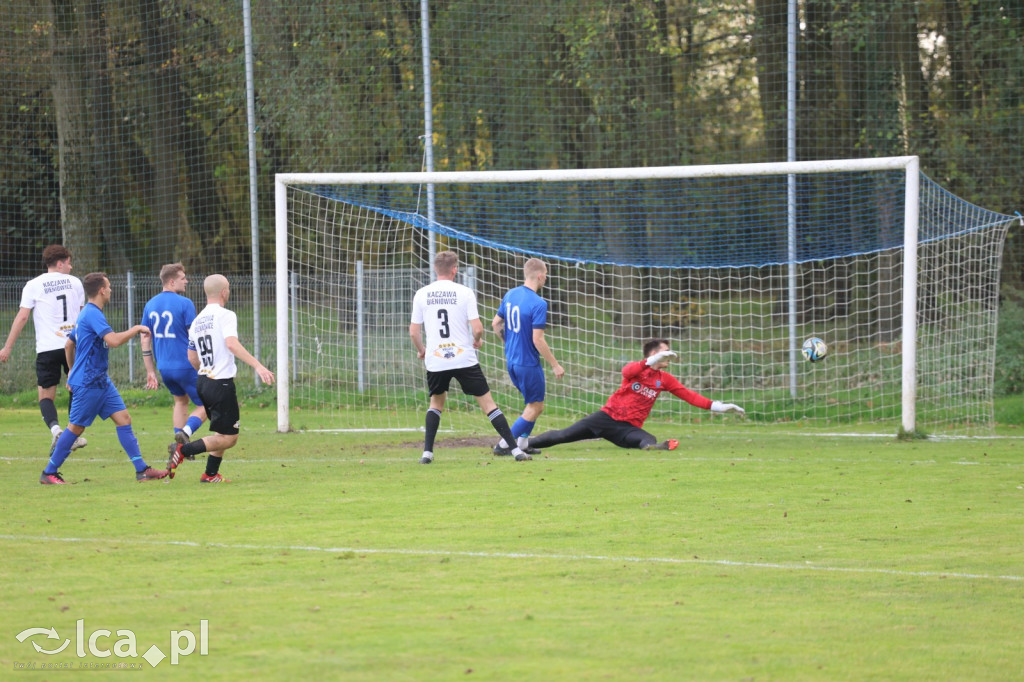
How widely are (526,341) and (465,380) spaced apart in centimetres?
89

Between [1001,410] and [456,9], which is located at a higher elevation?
[456,9]

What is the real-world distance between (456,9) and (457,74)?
1.06 meters

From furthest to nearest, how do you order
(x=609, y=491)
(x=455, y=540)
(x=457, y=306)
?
(x=457, y=306) < (x=609, y=491) < (x=455, y=540)

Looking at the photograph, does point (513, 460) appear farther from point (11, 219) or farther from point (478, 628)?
point (11, 219)

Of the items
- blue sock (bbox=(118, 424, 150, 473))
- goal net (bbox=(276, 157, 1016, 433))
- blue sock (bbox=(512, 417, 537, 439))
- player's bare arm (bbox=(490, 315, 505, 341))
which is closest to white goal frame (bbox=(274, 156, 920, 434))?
goal net (bbox=(276, 157, 1016, 433))

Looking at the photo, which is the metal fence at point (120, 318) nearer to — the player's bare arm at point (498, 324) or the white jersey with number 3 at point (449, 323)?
the player's bare arm at point (498, 324)

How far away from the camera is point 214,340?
366 inches

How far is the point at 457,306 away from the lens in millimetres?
10836

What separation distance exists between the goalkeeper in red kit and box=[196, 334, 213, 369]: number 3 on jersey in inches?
148

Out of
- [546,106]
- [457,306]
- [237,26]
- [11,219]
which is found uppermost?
[237,26]

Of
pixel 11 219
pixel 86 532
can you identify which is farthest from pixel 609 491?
pixel 11 219

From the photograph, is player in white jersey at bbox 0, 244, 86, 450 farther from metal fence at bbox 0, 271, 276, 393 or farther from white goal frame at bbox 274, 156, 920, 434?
metal fence at bbox 0, 271, 276, 393

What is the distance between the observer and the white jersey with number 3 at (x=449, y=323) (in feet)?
35.6

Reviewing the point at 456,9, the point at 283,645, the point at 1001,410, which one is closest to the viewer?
the point at 283,645
